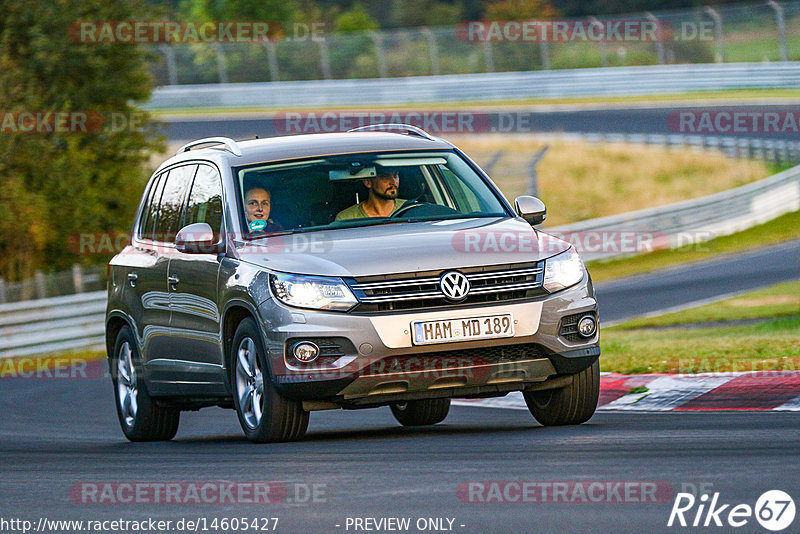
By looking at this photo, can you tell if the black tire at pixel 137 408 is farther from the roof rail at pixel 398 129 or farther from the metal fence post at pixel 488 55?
the metal fence post at pixel 488 55

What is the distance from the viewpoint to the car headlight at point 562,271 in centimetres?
858

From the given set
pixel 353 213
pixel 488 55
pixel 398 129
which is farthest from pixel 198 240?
pixel 488 55

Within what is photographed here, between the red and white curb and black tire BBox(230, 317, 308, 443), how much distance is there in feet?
8.20

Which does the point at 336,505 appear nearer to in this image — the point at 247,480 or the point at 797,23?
the point at 247,480

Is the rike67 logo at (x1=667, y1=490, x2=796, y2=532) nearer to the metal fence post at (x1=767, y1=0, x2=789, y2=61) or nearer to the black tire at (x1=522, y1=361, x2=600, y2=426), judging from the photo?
the black tire at (x1=522, y1=361, x2=600, y2=426)

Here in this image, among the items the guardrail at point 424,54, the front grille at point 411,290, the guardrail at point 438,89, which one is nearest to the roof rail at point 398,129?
the front grille at point 411,290

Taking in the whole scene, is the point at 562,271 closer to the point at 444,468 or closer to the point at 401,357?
the point at 401,357

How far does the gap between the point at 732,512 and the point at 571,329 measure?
3151 millimetres

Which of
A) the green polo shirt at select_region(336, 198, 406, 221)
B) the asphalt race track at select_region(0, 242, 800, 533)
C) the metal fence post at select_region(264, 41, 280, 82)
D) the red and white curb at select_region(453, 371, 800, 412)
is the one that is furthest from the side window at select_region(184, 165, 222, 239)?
the metal fence post at select_region(264, 41, 280, 82)

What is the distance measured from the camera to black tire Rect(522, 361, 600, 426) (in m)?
8.92

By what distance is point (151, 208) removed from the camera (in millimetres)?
10945

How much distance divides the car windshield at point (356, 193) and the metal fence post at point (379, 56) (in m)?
37.6

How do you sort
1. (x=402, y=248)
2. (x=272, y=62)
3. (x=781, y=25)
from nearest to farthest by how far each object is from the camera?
(x=402, y=248)
(x=781, y=25)
(x=272, y=62)

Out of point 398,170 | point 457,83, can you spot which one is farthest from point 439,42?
point 398,170
